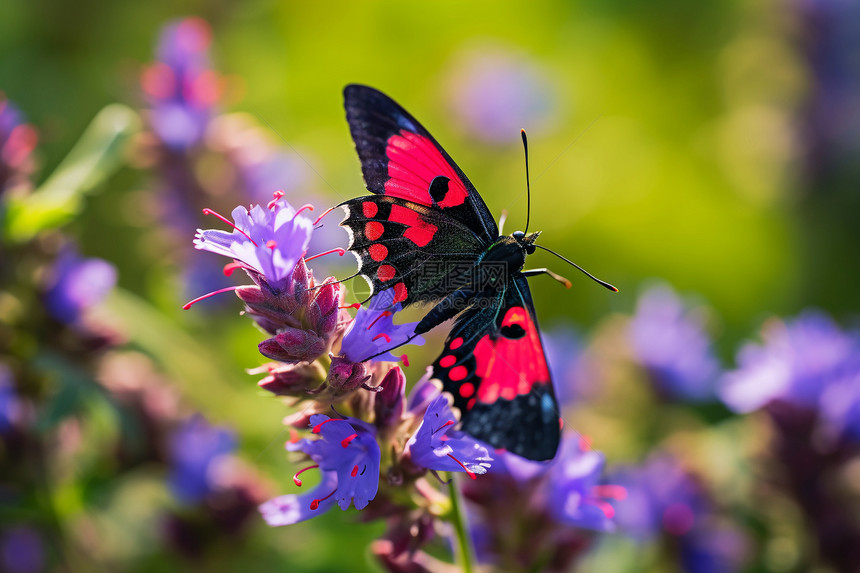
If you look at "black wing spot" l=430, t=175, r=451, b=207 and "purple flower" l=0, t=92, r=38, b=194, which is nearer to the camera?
"black wing spot" l=430, t=175, r=451, b=207

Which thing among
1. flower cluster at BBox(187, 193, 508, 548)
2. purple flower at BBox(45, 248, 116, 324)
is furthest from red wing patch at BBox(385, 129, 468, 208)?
purple flower at BBox(45, 248, 116, 324)

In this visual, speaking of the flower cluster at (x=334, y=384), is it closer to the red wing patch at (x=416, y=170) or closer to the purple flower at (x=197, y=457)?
the red wing patch at (x=416, y=170)

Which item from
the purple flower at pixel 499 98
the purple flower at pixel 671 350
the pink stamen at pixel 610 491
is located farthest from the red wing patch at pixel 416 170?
the purple flower at pixel 499 98

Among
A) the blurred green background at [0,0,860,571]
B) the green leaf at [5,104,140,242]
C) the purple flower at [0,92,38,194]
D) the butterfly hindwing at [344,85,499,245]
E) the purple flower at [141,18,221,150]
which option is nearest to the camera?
the butterfly hindwing at [344,85,499,245]

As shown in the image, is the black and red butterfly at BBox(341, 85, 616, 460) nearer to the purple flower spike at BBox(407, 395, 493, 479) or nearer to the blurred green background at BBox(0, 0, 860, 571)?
the purple flower spike at BBox(407, 395, 493, 479)

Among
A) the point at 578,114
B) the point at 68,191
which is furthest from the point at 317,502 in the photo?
the point at 578,114

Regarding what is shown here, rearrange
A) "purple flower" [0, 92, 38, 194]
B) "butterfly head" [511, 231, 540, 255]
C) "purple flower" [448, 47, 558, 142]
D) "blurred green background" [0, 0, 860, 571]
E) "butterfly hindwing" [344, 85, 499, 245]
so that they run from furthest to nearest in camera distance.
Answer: "purple flower" [448, 47, 558, 142] < "blurred green background" [0, 0, 860, 571] < "purple flower" [0, 92, 38, 194] < "butterfly head" [511, 231, 540, 255] < "butterfly hindwing" [344, 85, 499, 245]

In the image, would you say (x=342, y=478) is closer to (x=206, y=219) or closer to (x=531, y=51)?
(x=206, y=219)
